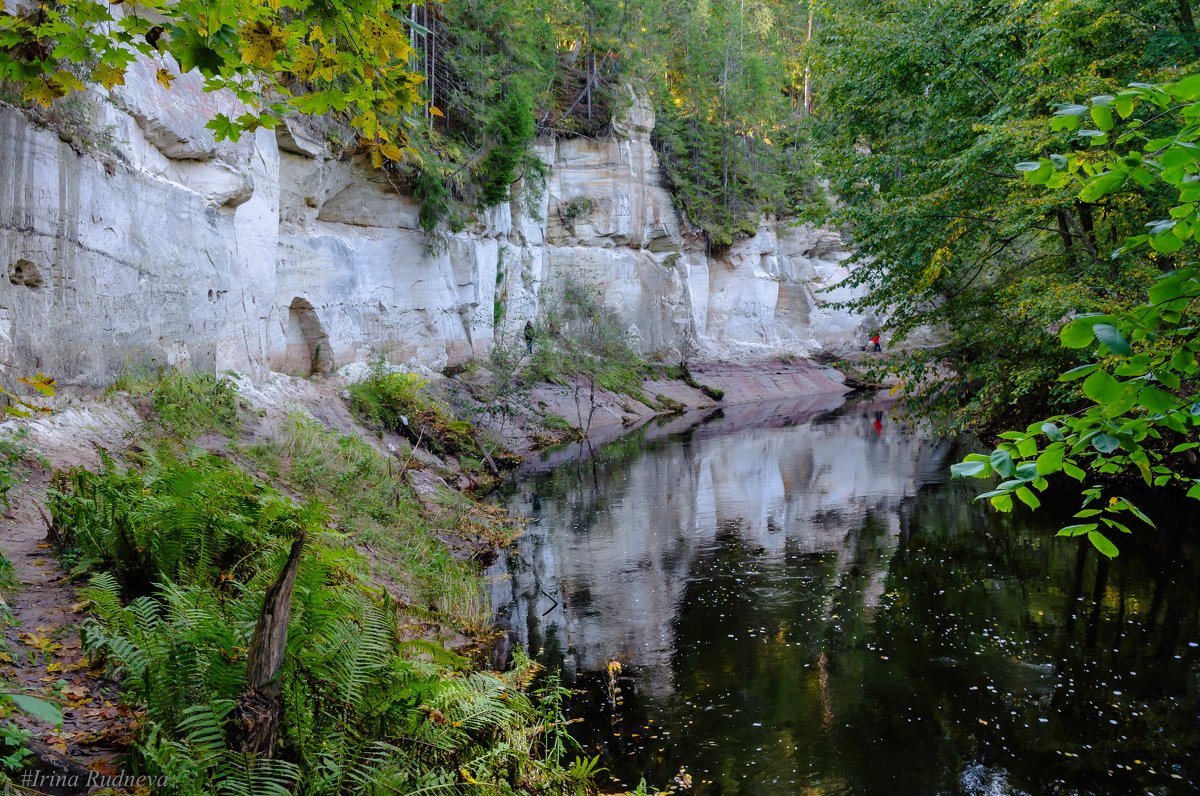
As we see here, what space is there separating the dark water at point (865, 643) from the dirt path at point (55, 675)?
3.68 m

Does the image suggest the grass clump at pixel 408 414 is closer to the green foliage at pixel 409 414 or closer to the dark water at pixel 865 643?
the green foliage at pixel 409 414

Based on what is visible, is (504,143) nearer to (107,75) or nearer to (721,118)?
(721,118)

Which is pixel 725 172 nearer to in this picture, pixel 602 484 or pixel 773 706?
pixel 602 484

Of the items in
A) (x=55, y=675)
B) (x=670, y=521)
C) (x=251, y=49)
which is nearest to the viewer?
(x=251, y=49)

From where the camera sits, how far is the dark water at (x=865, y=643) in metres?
6.37

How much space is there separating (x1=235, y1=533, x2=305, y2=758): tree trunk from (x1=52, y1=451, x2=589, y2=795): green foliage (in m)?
0.09

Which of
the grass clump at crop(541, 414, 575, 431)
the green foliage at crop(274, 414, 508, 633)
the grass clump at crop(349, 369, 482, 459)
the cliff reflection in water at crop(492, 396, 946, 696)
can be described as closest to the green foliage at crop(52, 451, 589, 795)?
the green foliage at crop(274, 414, 508, 633)

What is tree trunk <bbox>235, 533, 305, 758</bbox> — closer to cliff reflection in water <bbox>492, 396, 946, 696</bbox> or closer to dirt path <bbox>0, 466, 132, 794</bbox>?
dirt path <bbox>0, 466, 132, 794</bbox>

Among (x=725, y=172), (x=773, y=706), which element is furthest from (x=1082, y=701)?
(x=725, y=172)

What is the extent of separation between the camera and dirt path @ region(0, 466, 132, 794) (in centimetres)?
340

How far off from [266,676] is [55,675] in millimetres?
1252

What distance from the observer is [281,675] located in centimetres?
402

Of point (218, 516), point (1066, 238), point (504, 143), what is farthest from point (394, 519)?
point (504, 143)

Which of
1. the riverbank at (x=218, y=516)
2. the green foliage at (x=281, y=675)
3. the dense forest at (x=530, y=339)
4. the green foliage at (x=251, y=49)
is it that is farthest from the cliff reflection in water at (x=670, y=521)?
the green foliage at (x=251, y=49)
